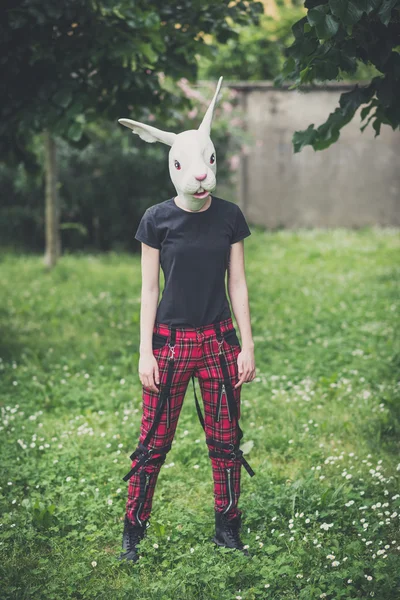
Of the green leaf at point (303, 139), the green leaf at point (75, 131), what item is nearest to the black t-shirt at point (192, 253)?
the green leaf at point (303, 139)

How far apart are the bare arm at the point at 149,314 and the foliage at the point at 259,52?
47.6ft

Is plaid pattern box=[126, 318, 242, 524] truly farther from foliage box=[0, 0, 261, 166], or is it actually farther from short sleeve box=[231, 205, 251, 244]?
foliage box=[0, 0, 261, 166]

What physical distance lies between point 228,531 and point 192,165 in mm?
1750

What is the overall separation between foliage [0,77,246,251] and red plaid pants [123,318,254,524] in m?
8.37

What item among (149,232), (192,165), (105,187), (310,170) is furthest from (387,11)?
(310,170)

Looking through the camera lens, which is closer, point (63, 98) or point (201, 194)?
point (201, 194)

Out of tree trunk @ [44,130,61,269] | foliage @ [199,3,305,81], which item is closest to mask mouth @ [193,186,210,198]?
tree trunk @ [44,130,61,269]

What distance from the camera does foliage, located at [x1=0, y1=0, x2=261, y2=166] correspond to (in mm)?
5438

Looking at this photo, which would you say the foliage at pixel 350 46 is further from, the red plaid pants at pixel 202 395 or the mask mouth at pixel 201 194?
the red plaid pants at pixel 202 395

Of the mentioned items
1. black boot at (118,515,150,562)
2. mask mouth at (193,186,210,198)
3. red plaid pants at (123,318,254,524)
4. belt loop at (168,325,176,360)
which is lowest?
black boot at (118,515,150,562)

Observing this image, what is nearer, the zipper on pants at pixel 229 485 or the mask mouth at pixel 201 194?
the mask mouth at pixel 201 194

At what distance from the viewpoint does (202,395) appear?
3.43 m

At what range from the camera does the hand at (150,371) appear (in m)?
3.35

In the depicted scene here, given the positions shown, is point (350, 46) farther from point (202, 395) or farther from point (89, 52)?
point (89, 52)
